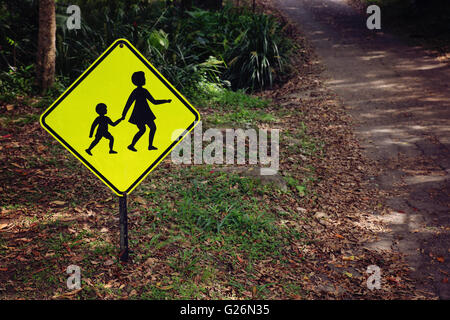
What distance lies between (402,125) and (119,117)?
21.9 feet

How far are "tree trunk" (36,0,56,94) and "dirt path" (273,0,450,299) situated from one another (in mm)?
6452

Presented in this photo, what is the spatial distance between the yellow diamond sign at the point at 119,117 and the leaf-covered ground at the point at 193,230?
110cm

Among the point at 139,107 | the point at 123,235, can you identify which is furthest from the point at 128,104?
the point at 123,235

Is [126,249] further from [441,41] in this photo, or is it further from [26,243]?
[441,41]

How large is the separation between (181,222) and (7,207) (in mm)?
2152

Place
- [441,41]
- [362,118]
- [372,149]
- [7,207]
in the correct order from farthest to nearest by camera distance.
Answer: [441,41], [362,118], [372,149], [7,207]

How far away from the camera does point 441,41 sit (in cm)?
1310

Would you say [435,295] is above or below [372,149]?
below

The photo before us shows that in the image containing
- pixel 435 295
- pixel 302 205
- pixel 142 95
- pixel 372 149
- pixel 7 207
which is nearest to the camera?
pixel 142 95

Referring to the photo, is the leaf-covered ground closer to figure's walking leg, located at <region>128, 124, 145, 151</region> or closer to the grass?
the grass

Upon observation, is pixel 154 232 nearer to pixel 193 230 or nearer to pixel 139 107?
pixel 193 230

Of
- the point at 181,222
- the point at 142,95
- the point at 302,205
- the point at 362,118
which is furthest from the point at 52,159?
the point at 362,118

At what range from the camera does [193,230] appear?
16.1 ft

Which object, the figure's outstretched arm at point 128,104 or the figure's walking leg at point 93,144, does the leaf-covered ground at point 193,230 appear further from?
the figure's outstretched arm at point 128,104
